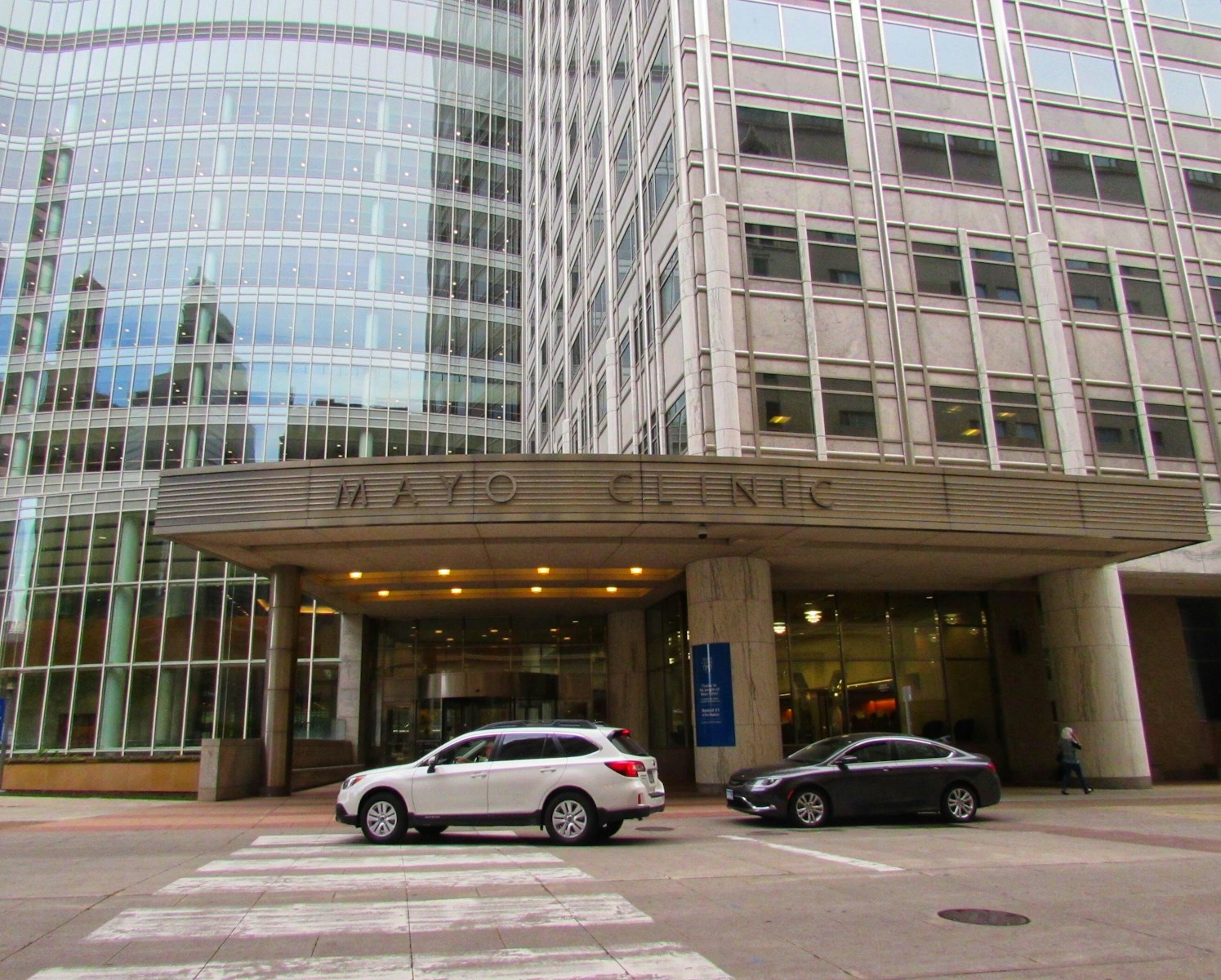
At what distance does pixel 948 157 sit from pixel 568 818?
2186cm

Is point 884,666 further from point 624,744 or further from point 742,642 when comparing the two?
point 624,744

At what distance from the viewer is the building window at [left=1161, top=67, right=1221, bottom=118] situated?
29344 mm

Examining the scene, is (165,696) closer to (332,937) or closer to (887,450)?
(887,450)

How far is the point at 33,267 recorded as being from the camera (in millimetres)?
48562

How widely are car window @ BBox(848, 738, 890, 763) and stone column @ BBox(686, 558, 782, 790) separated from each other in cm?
493

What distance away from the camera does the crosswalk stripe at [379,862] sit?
10.7 m

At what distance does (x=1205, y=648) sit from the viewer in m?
27.3

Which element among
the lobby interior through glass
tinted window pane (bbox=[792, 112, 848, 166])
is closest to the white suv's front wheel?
the lobby interior through glass

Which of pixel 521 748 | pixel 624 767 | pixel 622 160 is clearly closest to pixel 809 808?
pixel 624 767

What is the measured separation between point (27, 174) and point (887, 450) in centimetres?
4877

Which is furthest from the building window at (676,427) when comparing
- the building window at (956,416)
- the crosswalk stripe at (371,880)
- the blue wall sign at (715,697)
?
the crosswalk stripe at (371,880)

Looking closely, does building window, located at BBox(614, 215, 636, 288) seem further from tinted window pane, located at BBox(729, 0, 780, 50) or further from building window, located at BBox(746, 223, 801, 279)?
tinted window pane, located at BBox(729, 0, 780, 50)

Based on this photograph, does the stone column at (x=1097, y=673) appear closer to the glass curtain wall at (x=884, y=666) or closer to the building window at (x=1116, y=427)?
the glass curtain wall at (x=884, y=666)

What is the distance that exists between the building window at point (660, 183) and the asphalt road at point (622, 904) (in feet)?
56.7
